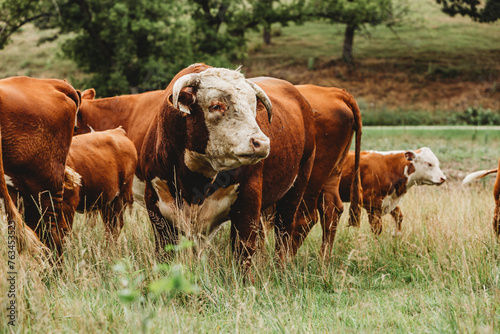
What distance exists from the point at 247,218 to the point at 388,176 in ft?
19.2

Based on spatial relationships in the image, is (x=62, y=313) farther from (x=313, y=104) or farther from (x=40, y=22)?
(x=40, y=22)

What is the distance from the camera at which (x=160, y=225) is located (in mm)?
5035

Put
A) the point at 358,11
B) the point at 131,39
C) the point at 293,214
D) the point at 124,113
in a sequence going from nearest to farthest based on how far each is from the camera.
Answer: the point at 293,214 < the point at 124,113 < the point at 131,39 < the point at 358,11

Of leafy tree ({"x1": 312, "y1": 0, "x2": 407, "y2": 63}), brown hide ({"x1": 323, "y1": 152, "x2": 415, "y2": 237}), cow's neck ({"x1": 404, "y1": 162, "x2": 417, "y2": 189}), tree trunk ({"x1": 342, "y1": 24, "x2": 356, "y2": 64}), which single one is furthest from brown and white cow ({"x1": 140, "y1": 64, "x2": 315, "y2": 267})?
tree trunk ({"x1": 342, "y1": 24, "x2": 356, "y2": 64})

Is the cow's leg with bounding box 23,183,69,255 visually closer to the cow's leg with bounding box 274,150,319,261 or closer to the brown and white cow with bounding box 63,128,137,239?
the brown and white cow with bounding box 63,128,137,239

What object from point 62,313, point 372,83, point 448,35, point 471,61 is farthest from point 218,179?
point 448,35

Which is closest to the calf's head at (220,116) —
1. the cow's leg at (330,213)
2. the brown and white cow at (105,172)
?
the brown and white cow at (105,172)

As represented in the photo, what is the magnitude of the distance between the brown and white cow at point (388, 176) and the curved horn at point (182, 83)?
5.52m

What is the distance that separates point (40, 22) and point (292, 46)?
24130 millimetres

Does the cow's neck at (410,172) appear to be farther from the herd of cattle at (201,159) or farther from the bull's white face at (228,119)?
the bull's white face at (228,119)

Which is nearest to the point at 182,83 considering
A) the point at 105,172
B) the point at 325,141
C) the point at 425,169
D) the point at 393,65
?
the point at 325,141

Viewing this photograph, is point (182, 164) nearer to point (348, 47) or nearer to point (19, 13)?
point (19, 13)

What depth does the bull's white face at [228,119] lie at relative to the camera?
13.3 feet

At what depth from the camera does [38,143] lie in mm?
4781
